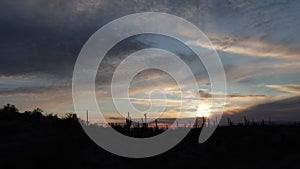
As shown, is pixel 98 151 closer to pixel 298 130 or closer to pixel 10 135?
pixel 10 135

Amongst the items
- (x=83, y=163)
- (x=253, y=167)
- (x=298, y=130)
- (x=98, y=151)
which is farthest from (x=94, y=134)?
(x=298, y=130)

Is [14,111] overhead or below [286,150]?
overhead

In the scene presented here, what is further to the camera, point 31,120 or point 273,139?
point 273,139

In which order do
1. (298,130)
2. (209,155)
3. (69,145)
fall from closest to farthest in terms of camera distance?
(69,145) < (209,155) < (298,130)

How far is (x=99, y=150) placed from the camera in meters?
32.9

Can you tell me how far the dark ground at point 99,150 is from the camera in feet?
92.4

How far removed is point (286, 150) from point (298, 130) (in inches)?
355

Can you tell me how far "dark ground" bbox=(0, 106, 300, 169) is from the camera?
2817cm

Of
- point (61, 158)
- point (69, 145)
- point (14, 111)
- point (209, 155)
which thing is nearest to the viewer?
point (61, 158)

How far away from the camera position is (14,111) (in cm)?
3825

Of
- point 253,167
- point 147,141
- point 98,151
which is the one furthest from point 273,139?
point 98,151

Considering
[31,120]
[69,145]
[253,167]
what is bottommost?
[253,167]

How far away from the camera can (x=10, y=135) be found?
104 ft

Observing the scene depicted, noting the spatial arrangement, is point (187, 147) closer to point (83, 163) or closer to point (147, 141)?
point (147, 141)
